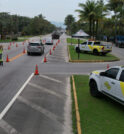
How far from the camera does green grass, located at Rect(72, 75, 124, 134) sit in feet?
20.6

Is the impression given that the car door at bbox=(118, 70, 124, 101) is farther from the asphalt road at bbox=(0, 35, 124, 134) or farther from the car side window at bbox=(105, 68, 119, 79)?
the asphalt road at bbox=(0, 35, 124, 134)

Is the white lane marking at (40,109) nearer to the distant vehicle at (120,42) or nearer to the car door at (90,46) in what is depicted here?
the car door at (90,46)

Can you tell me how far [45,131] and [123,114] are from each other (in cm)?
289

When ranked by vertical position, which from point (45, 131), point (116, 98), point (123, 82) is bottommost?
point (45, 131)

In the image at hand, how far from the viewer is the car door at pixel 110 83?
7732 mm

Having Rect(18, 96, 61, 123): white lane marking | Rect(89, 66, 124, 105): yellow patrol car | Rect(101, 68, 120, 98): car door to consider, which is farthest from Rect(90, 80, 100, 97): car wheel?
Rect(18, 96, 61, 123): white lane marking

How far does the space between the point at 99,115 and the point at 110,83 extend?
1.33 meters

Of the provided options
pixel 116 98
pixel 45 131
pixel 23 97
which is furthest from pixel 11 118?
pixel 116 98

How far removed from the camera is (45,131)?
247 inches

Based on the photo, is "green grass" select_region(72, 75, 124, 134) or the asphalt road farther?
the asphalt road

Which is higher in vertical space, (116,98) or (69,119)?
(116,98)

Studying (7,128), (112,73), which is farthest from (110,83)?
(7,128)

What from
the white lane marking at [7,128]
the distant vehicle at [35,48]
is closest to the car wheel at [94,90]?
the white lane marking at [7,128]

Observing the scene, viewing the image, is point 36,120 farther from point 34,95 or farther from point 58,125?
point 34,95
